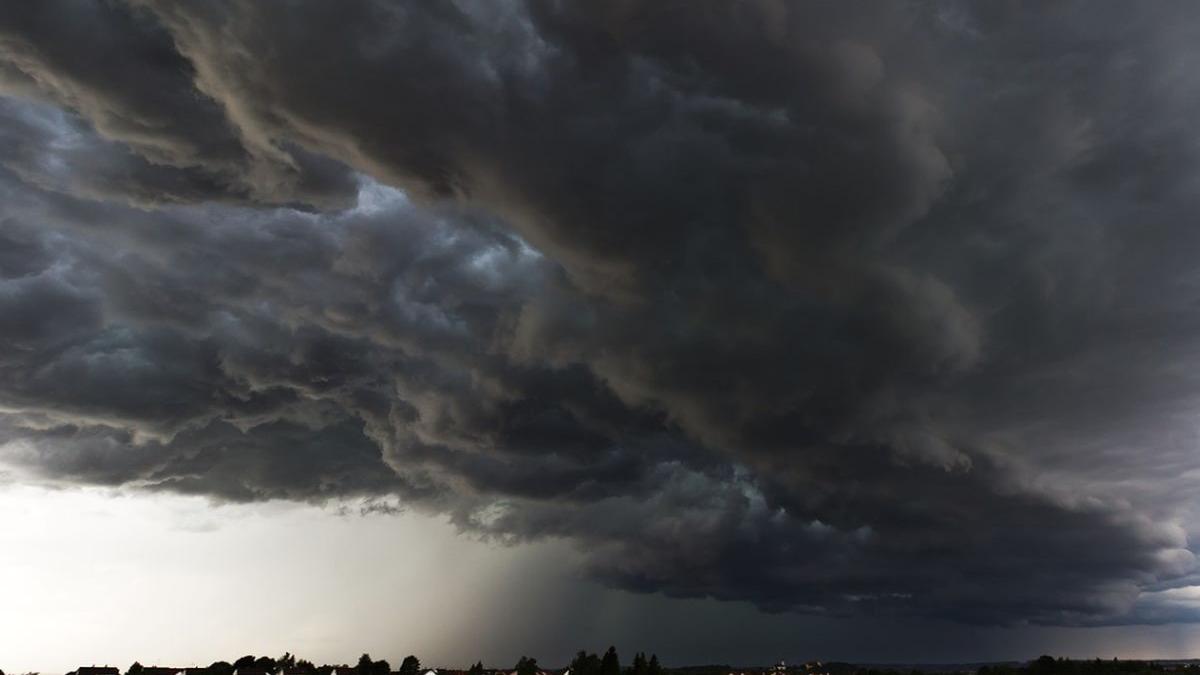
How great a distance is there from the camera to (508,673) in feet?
623

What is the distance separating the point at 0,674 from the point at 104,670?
23295 millimetres

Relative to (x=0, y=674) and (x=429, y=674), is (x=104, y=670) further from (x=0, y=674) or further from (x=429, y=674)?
(x=429, y=674)

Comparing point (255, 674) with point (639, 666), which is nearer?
point (639, 666)

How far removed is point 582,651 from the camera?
7293 inches

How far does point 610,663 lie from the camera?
503 ft

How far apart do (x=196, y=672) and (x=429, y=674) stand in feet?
178

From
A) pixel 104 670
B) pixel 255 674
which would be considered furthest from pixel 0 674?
pixel 255 674

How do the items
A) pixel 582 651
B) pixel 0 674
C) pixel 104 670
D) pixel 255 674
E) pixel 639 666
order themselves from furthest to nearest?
1. pixel 255 674
2. pixel 582 651
3. pixel 104 670
4. pixel 639 666
5. pixel 0 674

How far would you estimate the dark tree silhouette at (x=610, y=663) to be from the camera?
500 ft

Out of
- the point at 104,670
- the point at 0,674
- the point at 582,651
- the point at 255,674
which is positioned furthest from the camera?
the point at 255,674

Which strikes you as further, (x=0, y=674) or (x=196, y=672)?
(x=196, y=672)

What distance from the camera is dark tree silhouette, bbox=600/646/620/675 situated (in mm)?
152250

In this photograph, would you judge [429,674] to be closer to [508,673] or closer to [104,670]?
[508,673]

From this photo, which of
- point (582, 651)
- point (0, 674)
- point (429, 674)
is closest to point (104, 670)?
point (0, 674)
